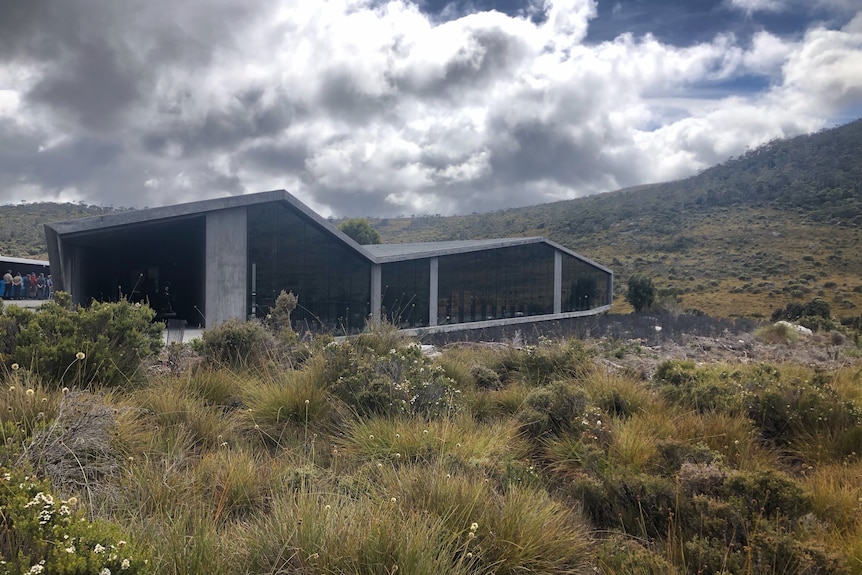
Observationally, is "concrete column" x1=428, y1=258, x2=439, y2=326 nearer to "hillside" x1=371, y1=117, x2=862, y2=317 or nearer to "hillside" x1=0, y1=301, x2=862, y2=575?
"hillside" x1=0, y1=301, x2=862, y2=575

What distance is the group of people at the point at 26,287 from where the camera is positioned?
105ft

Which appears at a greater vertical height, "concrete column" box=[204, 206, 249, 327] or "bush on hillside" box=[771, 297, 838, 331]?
"concrete column" box=[204, 206, 249, 327]

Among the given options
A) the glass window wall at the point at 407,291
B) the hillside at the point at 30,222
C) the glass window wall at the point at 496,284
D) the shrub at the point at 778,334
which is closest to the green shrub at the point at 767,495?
the shrub at the point at 778,334

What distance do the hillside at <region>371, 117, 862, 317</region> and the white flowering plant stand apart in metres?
43.8

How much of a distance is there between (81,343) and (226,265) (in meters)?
15.2

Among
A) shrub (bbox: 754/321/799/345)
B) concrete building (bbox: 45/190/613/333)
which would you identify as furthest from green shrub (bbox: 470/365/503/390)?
shrub (bbox: 754/321/799/345)

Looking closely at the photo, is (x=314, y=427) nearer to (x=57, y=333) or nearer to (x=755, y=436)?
(x=57, y=333)

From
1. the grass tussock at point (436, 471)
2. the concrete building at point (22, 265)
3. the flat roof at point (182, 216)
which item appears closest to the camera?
the grass tussock at point (436, 471)

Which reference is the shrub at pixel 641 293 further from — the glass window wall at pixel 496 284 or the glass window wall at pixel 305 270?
the glass window wall at pixel 305 270

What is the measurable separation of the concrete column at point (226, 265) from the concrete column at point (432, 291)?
9.20 m

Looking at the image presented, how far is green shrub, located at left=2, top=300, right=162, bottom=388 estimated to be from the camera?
5961 mm

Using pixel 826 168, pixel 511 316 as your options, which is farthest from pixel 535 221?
pixel 511 316

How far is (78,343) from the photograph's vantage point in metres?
6.26

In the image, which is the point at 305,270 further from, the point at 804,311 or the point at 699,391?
the point at 804,311
